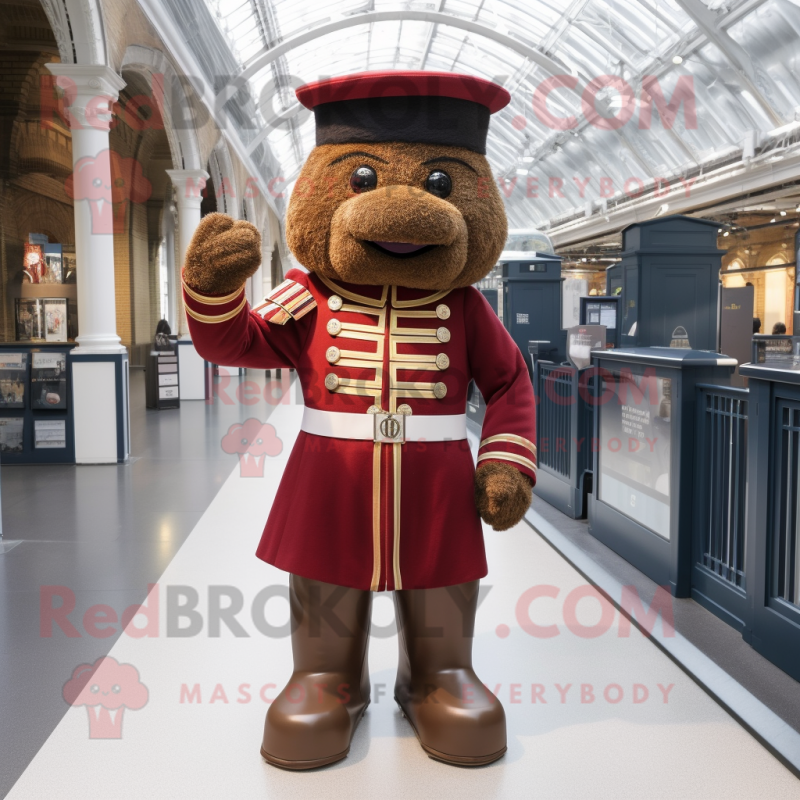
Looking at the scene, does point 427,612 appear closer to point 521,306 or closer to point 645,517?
point 645,517

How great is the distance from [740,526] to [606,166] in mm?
16071

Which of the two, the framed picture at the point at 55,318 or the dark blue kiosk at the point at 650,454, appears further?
the framed picture at the point at 55,318

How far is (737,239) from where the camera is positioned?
72.4 feet

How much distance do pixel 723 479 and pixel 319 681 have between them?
200 cm

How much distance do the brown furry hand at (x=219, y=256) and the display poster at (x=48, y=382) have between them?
5096mm

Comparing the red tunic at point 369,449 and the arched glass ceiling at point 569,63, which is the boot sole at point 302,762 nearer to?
the red tunic at point 369,449

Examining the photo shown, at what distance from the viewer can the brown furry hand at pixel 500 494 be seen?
196cm

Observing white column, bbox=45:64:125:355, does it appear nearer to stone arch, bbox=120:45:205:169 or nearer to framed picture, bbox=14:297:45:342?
framed picture, bbox=14:297:45:342

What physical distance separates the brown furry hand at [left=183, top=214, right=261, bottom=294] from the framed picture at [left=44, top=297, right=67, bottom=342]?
589 cm

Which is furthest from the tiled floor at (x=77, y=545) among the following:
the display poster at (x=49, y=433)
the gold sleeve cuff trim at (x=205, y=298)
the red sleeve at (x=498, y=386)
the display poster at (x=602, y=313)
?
the display poster at (x=602, y=313)

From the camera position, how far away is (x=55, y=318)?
7.21 m

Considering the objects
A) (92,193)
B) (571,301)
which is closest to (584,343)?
(92,193)

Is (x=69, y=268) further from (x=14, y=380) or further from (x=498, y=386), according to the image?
(x=498, y=386)
